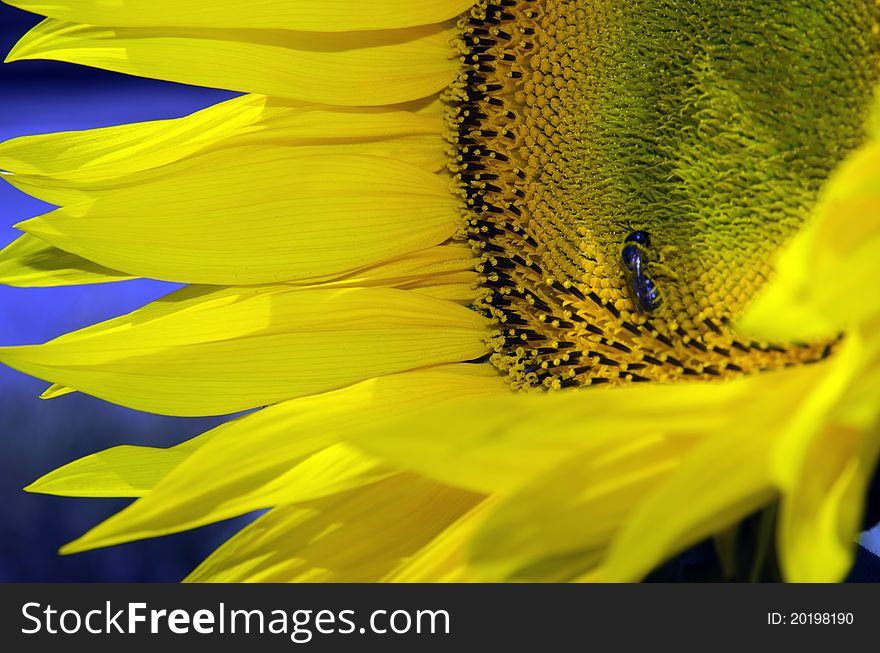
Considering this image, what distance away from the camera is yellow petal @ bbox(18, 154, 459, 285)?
2.69 ft

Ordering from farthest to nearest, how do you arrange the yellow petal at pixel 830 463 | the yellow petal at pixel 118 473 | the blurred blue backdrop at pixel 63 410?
the blurred blue backdrop at pixel 63 410, the yellow petal at pixel 118 473, the yellow petal at pixel 830 463

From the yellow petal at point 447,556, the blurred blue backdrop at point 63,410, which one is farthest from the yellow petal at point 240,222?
the blurred blue backdrop at point 63,410

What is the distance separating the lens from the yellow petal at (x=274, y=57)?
82 cm

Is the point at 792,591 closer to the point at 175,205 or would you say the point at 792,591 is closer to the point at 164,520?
the point at 164,520

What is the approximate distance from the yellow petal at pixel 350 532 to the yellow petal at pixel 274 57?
0.32 m

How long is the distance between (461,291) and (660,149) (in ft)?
0.64

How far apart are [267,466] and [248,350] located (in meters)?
0.13

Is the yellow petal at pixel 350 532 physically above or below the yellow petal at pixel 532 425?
below

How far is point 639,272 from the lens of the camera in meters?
0.75

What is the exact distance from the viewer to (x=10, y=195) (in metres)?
1.23

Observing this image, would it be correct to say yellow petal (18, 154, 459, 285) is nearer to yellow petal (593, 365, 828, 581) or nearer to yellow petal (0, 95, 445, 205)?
yellow petal (0, 95, 445, 205)

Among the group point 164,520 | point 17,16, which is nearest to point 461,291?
point 164,520

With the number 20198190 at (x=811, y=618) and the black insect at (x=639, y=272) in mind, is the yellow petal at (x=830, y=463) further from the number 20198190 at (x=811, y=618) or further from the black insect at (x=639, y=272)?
the black insect at (x=639, y=272)

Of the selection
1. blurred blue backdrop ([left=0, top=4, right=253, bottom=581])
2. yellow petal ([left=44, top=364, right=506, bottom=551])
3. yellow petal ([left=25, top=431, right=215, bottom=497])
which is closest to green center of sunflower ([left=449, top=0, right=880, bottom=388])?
yellow petal ([left=44, top=364, right=506, bottom=551])
